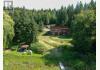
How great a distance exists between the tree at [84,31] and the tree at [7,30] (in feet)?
1.55

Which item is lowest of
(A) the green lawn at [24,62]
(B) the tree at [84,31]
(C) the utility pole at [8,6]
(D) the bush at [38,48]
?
(A) the green lawn at [24,62]

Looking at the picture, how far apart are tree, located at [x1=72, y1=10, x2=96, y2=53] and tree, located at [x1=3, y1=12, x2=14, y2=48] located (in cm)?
47

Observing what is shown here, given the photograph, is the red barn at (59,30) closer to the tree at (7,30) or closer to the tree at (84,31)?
the tree at (84,31)

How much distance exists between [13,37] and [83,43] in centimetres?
53

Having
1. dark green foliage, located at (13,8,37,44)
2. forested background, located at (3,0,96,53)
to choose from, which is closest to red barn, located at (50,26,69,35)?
forested background, located at (3,0,96,53)

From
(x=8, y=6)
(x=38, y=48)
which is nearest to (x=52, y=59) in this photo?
(x=38, y=48)

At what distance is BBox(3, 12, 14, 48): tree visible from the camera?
269cm

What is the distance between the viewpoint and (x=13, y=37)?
274cm

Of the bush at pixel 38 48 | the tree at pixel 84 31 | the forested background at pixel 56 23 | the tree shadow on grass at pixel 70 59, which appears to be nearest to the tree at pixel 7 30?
the forested background at pixel 56 23

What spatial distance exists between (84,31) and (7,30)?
0.58 metres

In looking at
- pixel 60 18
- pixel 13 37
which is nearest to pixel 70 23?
pixel 60 18

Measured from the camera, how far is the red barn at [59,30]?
8.96 ft

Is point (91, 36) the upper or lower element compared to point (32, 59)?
upper

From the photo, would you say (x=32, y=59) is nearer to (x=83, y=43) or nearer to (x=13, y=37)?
(x=13, y=37)
